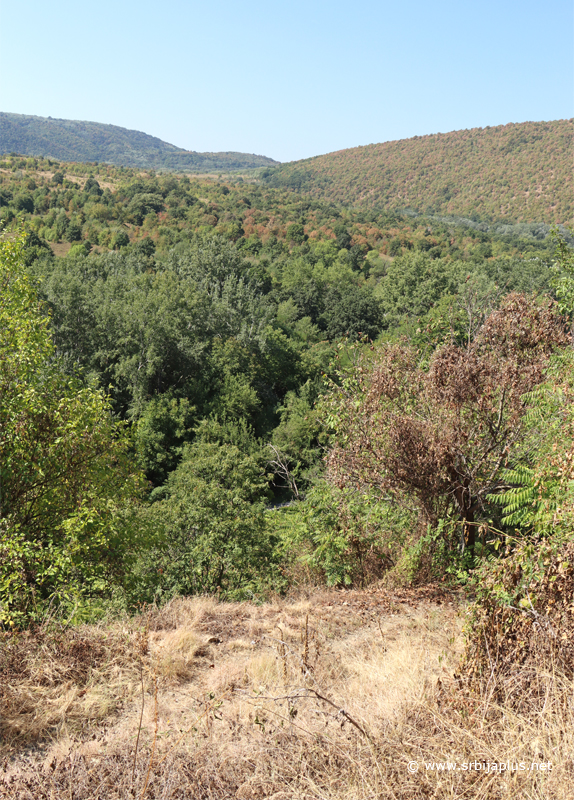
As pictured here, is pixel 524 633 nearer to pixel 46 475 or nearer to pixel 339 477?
pixel 339 477

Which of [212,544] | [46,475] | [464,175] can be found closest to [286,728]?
[46,475]

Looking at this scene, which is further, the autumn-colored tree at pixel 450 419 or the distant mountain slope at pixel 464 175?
the distant mountain slope at pixel 464 175

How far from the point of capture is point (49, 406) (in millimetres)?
8008

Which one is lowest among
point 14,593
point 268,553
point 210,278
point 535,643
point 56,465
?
point 268,553

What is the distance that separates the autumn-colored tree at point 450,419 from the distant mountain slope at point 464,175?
350 ft

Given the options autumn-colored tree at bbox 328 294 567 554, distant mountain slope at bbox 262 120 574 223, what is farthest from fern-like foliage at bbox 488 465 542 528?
distant mountain slope at bbox 262 120 574 223

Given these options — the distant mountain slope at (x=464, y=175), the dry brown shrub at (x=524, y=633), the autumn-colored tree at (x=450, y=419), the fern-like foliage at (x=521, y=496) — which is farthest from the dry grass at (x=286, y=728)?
the distant mountain slope at (x=464, y=175)

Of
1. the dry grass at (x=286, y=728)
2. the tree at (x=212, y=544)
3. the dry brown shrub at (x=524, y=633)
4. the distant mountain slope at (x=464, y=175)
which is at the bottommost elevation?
the tree at (x=212, y=544)

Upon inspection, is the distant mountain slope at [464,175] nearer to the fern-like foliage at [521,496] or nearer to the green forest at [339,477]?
the green forest at [339,477]

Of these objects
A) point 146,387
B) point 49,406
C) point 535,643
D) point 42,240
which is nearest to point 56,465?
point 49,406

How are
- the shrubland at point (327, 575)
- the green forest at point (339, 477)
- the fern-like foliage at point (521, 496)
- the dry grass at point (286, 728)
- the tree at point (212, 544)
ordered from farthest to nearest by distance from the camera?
1. the tree at point (212, 544)
2. the green forest at point (339, 477)
3. the fern-like foliage at point (521, 496)
4. the shrubland at point (327, 575)
5. the dry grass at point (286, 728)

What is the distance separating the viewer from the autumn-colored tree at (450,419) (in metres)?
6.41

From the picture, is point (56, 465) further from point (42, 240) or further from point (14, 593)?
point (42, 240)

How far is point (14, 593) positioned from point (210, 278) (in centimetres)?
3331
